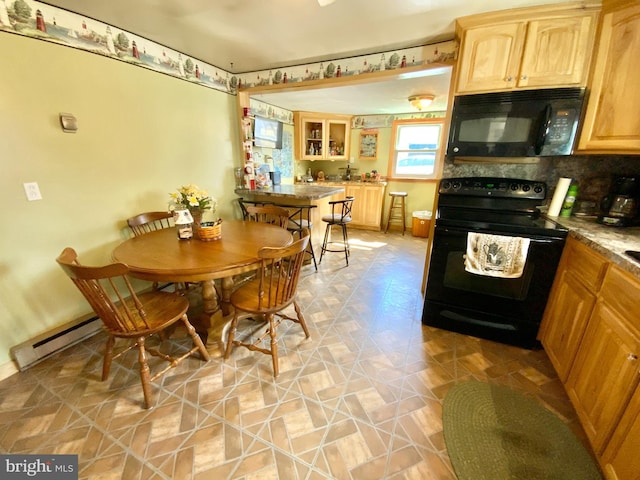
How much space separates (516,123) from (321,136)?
3770 millimetres

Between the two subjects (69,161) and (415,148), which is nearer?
(69,161)

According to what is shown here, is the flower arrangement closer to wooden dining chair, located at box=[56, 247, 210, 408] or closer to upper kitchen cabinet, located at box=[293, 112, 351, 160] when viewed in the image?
wooden dining chair, located at box=[56, 247, 210, 408]

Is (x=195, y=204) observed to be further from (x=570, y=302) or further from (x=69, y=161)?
(x=570, y=302)

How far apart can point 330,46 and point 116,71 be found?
181 cm

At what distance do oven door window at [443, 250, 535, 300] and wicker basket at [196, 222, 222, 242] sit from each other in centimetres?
177

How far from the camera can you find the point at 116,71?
6.86 feet

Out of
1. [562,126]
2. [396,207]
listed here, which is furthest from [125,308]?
[396,207]

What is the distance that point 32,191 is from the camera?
174 centimetres

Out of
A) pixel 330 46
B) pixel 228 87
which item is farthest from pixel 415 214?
pixel 228 87

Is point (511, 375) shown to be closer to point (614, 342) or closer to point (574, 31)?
point (614, 342)

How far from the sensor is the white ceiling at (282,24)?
172 cm

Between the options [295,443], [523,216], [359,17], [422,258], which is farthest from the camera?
[422,258]

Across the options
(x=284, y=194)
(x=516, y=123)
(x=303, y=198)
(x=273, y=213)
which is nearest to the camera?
(x=516, y=123)

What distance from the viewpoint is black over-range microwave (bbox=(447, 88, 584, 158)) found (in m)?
1.76
